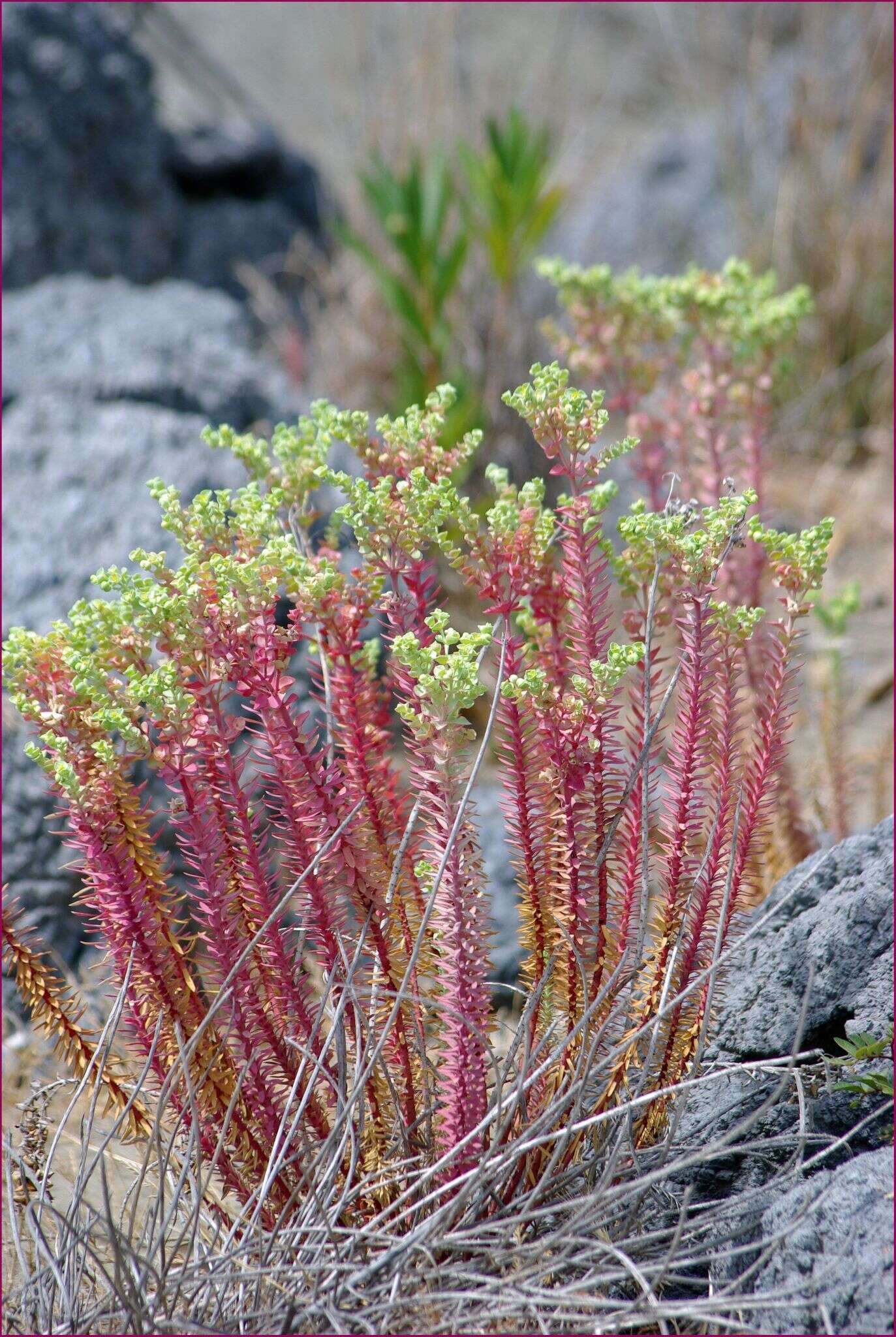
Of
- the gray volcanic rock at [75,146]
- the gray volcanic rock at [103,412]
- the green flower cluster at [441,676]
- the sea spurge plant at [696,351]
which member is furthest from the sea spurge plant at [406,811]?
the gray volcanic rock at [75,146]

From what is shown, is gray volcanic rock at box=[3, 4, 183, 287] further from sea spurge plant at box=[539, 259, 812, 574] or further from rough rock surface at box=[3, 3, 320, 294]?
sea spurge plant at box=[539, 259, 812, 574]

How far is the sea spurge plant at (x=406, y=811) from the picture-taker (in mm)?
1247

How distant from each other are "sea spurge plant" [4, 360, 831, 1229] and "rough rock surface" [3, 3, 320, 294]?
3403mm

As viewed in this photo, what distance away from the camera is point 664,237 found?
547 centimetres

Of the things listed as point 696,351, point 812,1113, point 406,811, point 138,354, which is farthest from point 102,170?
point 812,1113

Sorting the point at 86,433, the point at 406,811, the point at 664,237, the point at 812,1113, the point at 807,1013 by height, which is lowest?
the point at 812,1113

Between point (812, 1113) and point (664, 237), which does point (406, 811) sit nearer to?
point (812, 1113)

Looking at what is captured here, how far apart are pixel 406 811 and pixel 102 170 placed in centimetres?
395

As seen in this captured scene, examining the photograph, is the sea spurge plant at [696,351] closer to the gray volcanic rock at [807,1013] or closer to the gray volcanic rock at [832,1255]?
the gray volcanic rock at [807,1013]

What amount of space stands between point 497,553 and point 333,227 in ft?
10.3

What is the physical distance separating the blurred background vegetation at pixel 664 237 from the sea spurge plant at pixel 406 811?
3.01 feet

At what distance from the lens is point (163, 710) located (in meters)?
1.22

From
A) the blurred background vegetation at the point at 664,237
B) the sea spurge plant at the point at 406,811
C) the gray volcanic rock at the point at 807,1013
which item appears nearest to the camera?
the sea spurge plant at the point at 406,811

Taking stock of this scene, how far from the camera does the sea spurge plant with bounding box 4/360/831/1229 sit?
4.09ft
